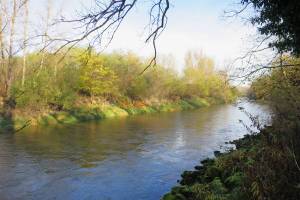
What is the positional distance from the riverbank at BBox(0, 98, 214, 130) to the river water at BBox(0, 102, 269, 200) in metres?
3.07

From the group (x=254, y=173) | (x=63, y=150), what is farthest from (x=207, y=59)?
(x=254, y=173)

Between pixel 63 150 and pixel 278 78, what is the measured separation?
33.3 ft

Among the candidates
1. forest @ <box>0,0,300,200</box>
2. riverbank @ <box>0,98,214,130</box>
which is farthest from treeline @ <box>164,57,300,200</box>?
riverbank @ <box>0,98,214,130</box>

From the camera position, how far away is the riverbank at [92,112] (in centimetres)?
2858

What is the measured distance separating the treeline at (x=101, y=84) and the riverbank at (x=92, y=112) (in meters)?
0.61

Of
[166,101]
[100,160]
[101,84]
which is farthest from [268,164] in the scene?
[166,101]

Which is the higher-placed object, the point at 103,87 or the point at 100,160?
the point at 103,87

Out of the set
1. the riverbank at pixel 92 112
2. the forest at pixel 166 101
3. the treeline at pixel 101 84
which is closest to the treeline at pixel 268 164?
the forest at pixel 166 101

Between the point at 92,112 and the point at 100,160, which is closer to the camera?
the point at 100,160

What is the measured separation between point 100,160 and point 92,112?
19916mm

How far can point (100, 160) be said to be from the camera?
52.0 ft

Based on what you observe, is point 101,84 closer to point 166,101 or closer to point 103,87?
point 103,87

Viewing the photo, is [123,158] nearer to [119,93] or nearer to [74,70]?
[74,70]

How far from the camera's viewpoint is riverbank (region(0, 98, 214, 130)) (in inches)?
1125
